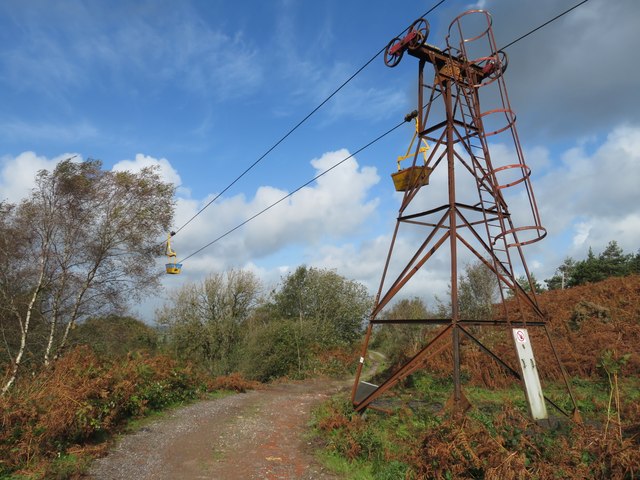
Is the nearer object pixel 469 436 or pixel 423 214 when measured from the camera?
pixel 469 436

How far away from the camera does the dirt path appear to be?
6.40 m

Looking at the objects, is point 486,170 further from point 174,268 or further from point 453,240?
point 174,268

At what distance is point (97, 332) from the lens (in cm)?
1555

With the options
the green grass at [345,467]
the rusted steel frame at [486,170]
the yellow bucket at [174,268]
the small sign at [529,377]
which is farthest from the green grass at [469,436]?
the yellow bucket at [174,268]

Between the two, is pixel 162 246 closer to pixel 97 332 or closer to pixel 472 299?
pixel 97 332

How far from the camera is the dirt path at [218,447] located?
6398 mm

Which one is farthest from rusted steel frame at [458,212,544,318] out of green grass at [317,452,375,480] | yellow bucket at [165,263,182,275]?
yellow bucket at [165,263,182,275]

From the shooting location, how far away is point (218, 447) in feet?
25.7

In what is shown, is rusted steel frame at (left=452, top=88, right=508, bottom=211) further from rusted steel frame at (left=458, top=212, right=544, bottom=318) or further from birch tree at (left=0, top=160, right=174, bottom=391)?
birch tree at (left=0, top=160, right=174, bottom=391)

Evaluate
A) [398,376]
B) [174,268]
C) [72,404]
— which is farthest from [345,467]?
[174,268]

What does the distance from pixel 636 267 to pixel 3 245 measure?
37246 millimetres

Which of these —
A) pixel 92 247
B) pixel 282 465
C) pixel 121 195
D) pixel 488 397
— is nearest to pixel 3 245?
pixel 92 247

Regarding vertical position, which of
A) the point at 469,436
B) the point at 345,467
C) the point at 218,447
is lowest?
the point at 345,467

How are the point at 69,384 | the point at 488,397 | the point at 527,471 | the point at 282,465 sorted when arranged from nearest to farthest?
1. the point at 527,471
2. the point at 282,465
3. the point at 69,384
4. the point at 488,397
